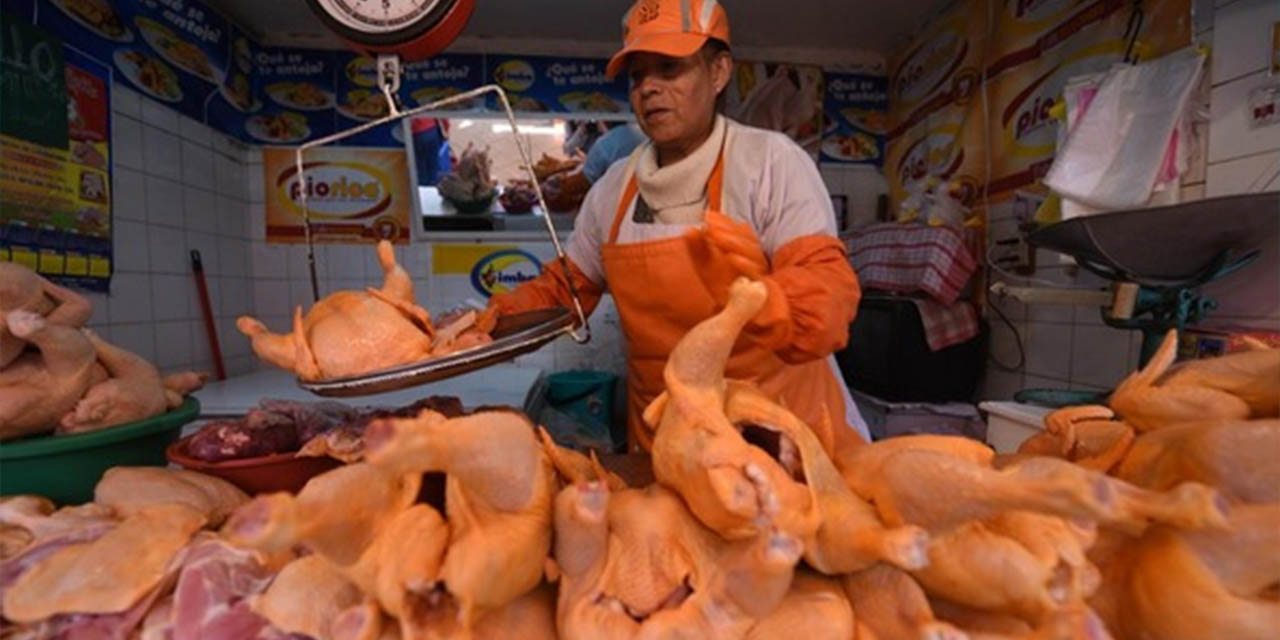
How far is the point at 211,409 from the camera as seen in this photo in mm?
2607

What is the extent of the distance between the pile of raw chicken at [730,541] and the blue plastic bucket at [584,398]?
310 cm

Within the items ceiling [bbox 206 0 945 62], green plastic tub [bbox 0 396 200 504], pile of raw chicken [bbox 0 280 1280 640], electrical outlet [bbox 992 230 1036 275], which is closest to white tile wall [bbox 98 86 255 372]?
ceiling [bbox 206 0 945 62]

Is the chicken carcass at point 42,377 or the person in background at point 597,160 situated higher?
the person in background at point 597,160

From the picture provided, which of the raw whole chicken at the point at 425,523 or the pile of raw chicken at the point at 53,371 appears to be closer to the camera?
the raw whole chicken at the point at 425,523

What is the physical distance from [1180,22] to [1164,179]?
70 centimetres

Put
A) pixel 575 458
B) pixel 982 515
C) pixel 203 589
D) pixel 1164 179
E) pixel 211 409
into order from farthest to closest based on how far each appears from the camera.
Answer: pixel 211 409
pixel 1164 179
pixel 575 458
pixel 203 589
pixel 982 515

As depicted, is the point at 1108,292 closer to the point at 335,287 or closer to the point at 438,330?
the point at 438,330

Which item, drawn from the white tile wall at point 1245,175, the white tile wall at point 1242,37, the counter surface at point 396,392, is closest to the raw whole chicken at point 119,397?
the counter surface at point 396,392

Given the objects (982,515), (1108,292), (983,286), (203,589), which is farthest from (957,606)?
(983,286)

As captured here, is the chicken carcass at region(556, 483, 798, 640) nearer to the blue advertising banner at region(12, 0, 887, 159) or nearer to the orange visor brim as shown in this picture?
the orange visor brim

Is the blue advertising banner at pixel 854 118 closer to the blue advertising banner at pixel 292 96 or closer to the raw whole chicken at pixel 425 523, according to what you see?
the blue advertising banner at pixel 292 96

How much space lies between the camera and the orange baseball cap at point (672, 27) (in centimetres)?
175

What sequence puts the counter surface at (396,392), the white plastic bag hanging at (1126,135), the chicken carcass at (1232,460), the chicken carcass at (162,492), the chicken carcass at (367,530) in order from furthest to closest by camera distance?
1. the counter surface at (396,392)
2. the white plastic bag hanging at (1126,135)
3. the chicken carcass at (162,492)
4. the chicken carcass at (1232,460)
5. the chicken carcass at (367,530)

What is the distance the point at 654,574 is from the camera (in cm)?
65
